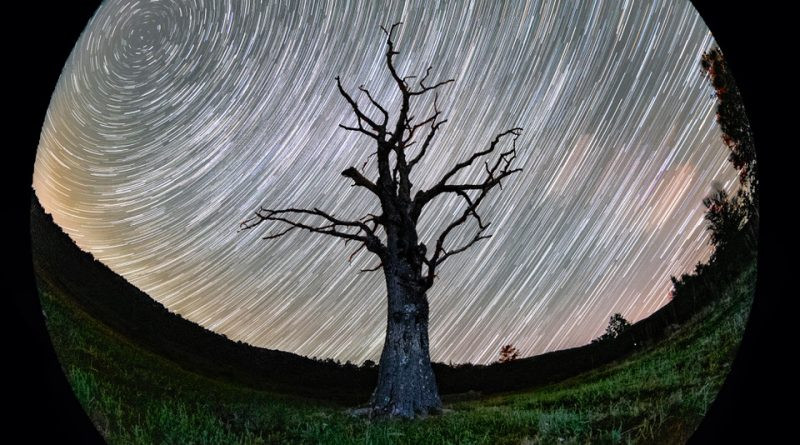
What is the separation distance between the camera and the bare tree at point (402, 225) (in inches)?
213

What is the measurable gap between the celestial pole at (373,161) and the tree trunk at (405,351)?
0.24 metres

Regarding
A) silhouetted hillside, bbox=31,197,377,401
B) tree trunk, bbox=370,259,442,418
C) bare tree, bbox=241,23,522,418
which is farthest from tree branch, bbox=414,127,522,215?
silhouetted hillside, bbox=31,197,377,401

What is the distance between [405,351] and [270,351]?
1126 mm

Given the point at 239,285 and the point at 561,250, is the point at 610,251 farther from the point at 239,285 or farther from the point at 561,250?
the point at 239,285

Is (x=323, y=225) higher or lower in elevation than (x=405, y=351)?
higher

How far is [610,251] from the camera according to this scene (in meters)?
6.03

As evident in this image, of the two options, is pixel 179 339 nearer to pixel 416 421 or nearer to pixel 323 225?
pixel 323 225

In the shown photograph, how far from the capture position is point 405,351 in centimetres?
543

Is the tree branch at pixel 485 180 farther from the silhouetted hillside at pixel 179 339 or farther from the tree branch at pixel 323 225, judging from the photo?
the silhouetted hillside at pixel 179 339

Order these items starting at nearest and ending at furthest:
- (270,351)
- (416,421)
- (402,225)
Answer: (416,421) → (402,225) → (270,351)

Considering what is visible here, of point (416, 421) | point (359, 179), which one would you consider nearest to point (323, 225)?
point (359, 179)

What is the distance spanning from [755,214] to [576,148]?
150 centimetres

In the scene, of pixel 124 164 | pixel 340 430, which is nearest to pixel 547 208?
pixel 340 430

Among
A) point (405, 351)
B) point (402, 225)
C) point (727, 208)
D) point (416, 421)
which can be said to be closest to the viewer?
point (416, 421)
